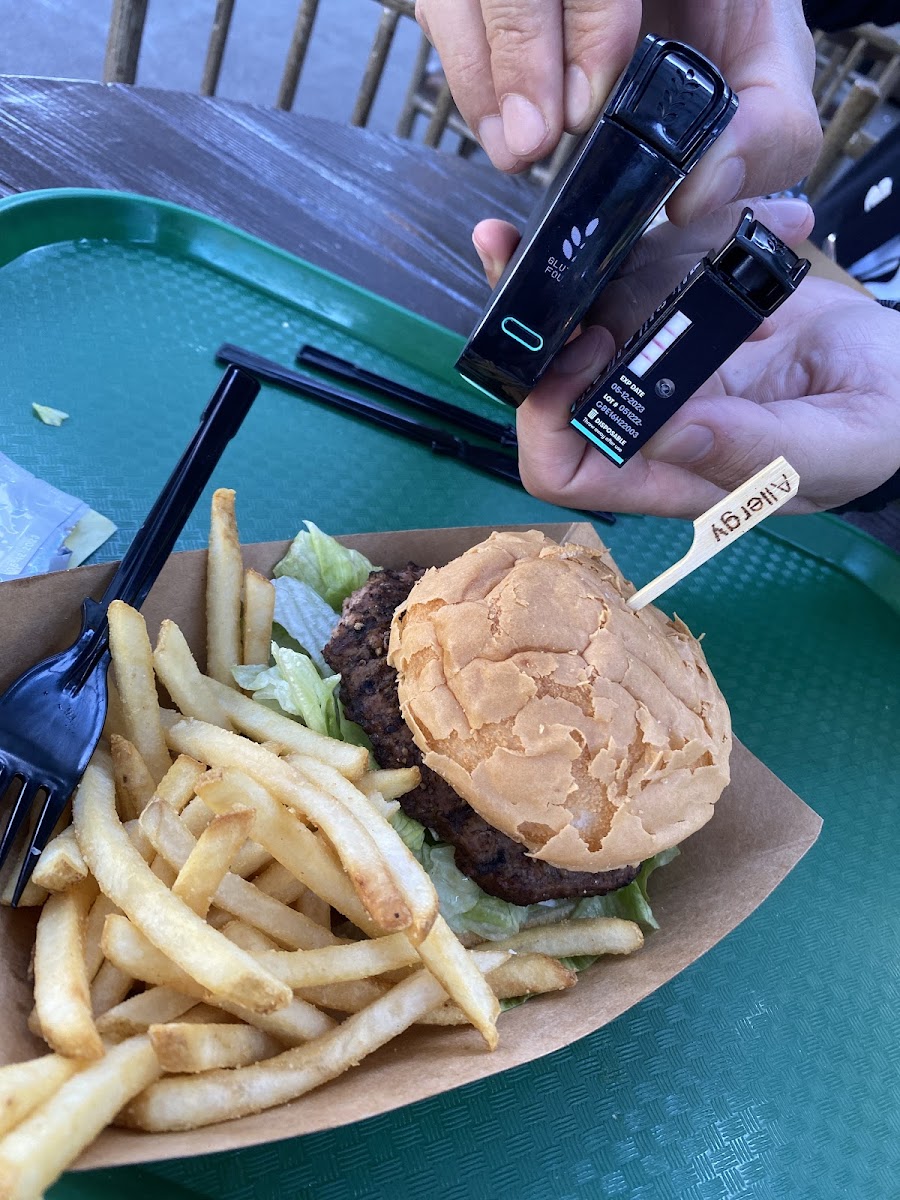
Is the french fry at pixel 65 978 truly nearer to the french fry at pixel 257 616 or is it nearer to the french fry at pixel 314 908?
the french fry at pixel 314 908

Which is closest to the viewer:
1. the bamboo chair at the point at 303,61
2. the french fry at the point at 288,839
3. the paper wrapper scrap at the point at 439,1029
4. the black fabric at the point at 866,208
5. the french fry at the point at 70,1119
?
the french fry at the point at 70,1119

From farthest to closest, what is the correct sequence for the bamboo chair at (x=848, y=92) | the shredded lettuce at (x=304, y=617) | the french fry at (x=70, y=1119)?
the bamboo chair at (x=848, y=92) < the shredded lettuce at (x=304, y=617) < the french fry at (x=70, y=1119)

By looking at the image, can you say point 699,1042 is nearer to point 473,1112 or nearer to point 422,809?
point 473,1112

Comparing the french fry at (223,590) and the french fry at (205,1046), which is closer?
the french fry at (205,1046)

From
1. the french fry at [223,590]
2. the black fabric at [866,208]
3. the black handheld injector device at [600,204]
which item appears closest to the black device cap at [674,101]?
the black handheld injector device at [600,204]

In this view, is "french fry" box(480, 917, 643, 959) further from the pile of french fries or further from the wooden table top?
the wooden table top

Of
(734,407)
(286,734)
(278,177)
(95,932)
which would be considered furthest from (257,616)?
(278,177)

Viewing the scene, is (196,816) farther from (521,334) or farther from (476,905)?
(521,334)
